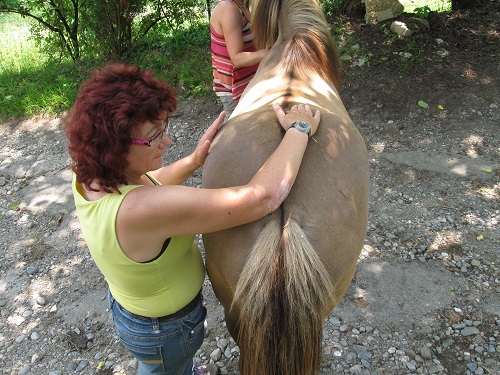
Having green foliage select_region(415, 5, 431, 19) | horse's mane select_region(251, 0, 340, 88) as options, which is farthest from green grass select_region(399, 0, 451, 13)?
horse's mane select_region(251, 0, 340, 88)

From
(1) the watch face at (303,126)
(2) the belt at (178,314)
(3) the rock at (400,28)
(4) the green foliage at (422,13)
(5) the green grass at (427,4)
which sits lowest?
(5) the green grass at (427,4)

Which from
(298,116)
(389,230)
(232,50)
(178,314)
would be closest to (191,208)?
(178,314)

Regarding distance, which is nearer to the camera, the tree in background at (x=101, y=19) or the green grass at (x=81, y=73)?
the green grass at (x=81, y=73)

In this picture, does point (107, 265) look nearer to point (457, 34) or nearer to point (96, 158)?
point (96, 158)

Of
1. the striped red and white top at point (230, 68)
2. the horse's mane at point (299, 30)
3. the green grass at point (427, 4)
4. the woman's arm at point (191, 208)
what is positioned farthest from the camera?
the green grass at point (427, 4)

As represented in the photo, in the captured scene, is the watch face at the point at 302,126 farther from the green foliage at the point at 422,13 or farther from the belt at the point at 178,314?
the green foliage at the point at 422,13

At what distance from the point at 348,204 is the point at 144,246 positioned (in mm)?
713

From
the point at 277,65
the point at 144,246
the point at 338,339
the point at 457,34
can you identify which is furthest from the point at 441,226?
the point at 457,34

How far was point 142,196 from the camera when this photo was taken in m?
1.26

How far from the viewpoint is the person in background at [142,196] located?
1.26m

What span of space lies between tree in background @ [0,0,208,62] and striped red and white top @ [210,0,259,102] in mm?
3491

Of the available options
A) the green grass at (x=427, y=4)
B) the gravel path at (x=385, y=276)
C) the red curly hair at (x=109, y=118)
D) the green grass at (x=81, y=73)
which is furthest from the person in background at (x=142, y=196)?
the green grass at (x=427, y=4)

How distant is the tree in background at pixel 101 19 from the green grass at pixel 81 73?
0.59ft

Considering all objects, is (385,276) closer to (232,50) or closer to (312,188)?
(312,188)
